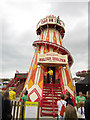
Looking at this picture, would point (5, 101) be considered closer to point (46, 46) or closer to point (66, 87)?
point (66, 87)

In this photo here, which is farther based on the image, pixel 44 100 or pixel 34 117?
pixel 44 100

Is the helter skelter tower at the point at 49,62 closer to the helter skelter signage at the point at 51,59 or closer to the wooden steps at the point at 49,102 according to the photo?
the helter skelter signage at the point at 51,59

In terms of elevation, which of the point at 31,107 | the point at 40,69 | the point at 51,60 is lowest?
the point at 31,107

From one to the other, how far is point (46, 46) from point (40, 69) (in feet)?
9.04

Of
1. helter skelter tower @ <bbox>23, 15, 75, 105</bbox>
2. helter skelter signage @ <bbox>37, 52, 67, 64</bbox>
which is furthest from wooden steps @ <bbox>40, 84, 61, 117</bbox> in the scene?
helter skelter signage @ <bbox>37, 52, 67, 64</bbox>

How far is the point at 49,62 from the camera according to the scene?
26.6ft

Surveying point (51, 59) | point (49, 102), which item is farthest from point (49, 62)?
point (49, 102)

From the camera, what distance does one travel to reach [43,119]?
4.82 meters

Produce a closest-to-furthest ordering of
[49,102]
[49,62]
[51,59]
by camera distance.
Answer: [49,102] → [49,62] → [51,59]

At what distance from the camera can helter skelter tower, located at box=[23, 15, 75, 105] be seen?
818 cm

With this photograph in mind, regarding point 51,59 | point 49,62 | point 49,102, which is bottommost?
point 49,102

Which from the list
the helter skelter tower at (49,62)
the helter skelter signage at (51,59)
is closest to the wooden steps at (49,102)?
the helter skelter tower at (49,62)

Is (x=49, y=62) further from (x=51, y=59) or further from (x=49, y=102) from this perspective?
(x=49, y=102)

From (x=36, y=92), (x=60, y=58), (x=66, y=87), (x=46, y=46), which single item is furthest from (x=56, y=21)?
(x=36, y=92)
